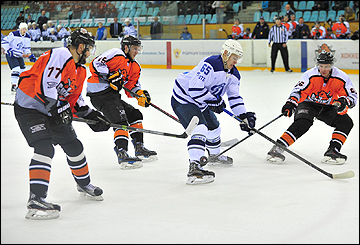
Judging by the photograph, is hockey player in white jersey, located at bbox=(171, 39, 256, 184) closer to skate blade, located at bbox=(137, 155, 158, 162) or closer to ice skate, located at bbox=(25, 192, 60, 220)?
skate blade, located at bbox=(137, 155, 158, 162)

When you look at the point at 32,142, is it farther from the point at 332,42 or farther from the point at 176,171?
the point at 332,42

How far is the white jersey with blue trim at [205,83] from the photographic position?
3.23 m

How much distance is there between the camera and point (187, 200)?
2842 mm

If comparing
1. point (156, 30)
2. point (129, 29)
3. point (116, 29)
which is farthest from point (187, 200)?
point (116, 29)

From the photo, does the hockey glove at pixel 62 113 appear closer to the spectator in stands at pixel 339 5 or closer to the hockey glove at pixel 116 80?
the hockey glove at pixel 116 80

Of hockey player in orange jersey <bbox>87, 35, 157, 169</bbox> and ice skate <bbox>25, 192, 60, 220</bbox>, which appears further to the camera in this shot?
hockey player in orange jersey <bbox>87, 35, 157, 169</bbox>

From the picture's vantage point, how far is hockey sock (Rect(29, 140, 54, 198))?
2.44m

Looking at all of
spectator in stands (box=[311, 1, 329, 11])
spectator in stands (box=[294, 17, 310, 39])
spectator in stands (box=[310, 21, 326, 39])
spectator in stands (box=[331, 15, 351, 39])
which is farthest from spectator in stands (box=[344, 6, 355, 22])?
spectator in stands (box=[294, 17, 310, 39])

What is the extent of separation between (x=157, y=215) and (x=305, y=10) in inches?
457

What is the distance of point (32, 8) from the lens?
16312 millimetres

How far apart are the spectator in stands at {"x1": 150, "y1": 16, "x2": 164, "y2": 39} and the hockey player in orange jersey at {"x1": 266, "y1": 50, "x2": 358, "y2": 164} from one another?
8.89m

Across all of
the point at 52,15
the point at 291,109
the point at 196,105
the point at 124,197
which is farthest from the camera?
the point at 52,15

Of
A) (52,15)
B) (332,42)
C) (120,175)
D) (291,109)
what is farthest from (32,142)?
(52,15)

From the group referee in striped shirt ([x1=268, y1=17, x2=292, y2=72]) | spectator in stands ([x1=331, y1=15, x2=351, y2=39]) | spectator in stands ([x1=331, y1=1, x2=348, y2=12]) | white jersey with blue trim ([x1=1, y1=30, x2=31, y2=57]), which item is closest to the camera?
white jersey with blue trim ([x1=1, y1=30, x2=31, y2=57])
